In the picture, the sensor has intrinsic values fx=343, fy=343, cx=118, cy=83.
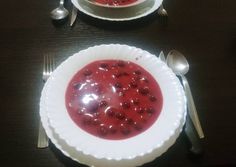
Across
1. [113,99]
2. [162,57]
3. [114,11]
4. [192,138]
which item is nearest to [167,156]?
[192,138]

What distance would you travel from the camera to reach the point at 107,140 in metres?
0.69

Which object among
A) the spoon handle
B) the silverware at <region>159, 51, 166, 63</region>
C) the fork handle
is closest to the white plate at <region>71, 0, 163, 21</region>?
the silverware at <region>159, 51, 166, 63</region>

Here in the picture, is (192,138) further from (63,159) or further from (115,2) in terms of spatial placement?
(115,2)

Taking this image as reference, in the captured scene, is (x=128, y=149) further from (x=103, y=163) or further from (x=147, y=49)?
(x=147, y=49)

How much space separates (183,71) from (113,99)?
227 millimetres

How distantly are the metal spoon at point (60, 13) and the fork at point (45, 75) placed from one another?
168mm

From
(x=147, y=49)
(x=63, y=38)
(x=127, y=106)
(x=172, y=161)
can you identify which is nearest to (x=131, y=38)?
(x=147, y=49)

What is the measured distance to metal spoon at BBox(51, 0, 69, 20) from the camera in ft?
3.41

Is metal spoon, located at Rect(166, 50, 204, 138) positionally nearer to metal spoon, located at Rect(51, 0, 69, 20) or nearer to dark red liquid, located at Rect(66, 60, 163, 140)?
dark red liquid, located at Rect(66, 60, 163, 140)

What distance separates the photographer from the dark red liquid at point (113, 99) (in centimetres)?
72

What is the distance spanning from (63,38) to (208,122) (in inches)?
18.5

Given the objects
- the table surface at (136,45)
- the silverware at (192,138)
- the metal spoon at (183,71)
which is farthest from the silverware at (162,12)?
the silverware at (192,138)

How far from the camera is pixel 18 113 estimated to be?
0.79 meters

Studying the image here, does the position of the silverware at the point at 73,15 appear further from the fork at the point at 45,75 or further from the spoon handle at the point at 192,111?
the spoon handle at the point at 192,111
